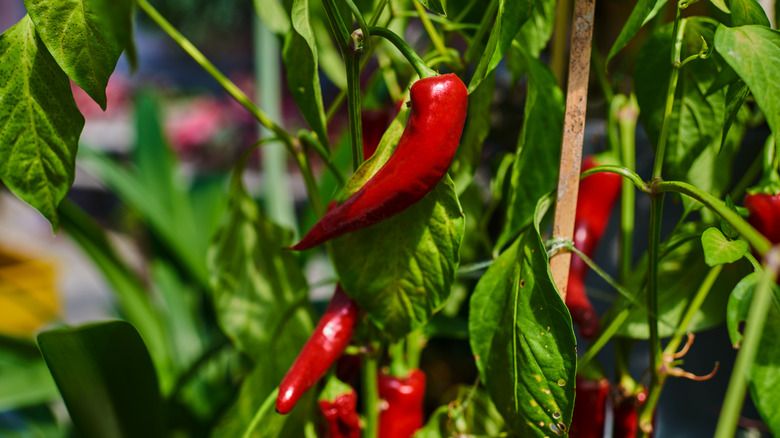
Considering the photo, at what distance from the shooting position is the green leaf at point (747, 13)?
12.0 inches

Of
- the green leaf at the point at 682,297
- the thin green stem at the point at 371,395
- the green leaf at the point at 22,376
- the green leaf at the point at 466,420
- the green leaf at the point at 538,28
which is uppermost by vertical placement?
the green leaf at the point at 538,28

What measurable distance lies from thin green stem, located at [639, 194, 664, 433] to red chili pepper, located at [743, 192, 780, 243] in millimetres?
63

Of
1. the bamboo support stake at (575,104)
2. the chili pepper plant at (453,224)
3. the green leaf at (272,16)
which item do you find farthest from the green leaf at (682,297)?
A: the green leaf at (272,16)

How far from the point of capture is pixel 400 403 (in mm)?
462

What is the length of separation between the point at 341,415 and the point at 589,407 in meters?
0.19

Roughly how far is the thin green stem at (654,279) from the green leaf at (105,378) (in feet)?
1.07

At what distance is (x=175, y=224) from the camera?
0.92 m

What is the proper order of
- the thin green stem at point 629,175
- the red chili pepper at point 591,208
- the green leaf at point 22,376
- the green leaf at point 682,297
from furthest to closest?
the green leaf at point 22,376, the red chili pepper at point 591,208, the green leaf at point 682,297, the thin green stem at point 629,175

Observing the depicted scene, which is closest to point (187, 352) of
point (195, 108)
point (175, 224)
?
point (175, 224)

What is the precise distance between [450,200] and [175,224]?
688 millimetres

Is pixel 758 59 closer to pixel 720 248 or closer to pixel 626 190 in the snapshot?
pixel 720 248

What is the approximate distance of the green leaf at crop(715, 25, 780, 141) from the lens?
0.26 metres

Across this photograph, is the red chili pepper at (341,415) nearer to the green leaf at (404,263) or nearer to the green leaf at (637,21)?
the green leaf at (404,263)

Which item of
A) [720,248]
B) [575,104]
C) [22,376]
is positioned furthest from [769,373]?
[22,376]
